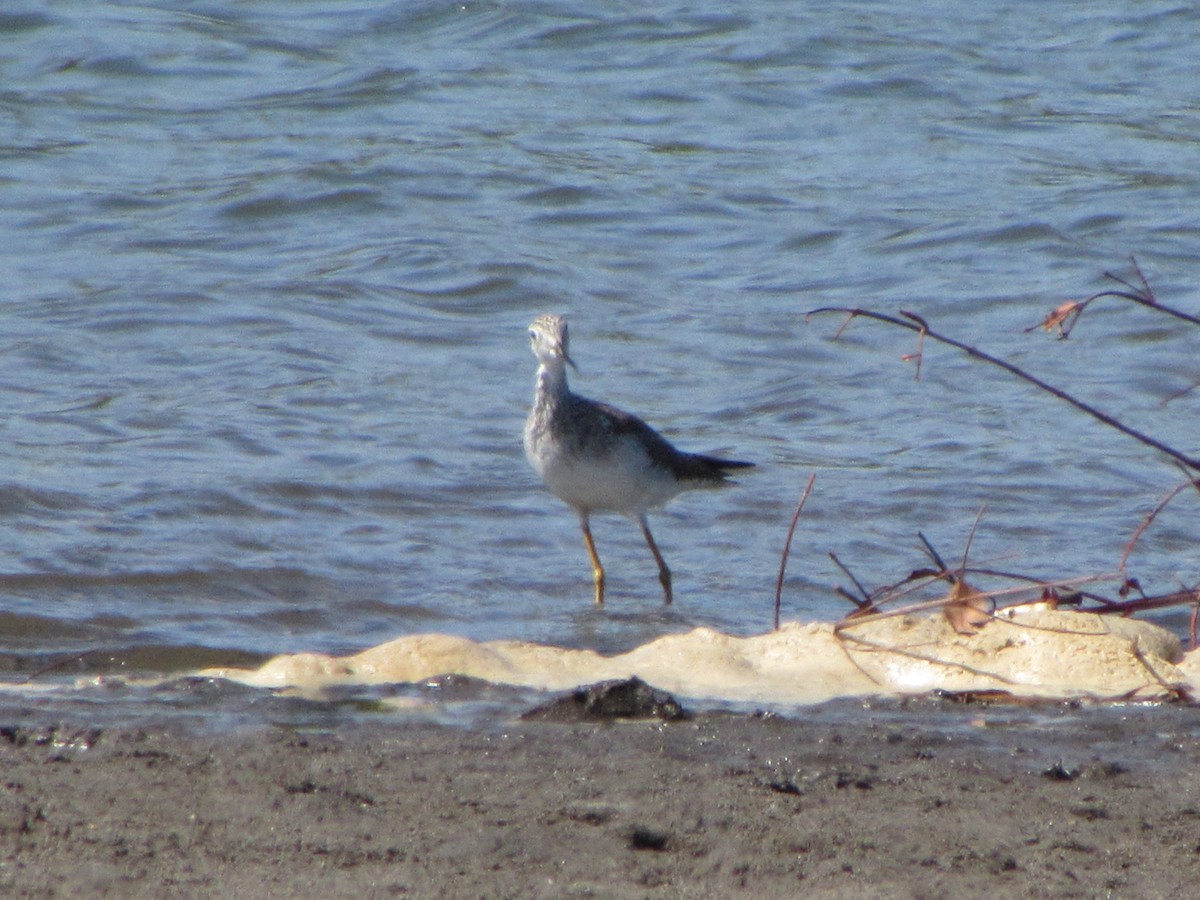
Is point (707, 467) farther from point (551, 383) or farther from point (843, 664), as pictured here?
point (843, 664)

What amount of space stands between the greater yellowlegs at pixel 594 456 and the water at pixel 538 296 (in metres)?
0.25

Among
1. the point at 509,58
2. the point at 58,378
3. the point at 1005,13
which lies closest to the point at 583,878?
the point at 58,378

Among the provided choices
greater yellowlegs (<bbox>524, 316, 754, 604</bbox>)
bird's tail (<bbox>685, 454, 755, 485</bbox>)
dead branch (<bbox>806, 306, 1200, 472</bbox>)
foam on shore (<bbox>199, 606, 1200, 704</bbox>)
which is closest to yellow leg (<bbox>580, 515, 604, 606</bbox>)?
greater yellowlegs (<bbox>524, 316, 754, 604</bbox>)

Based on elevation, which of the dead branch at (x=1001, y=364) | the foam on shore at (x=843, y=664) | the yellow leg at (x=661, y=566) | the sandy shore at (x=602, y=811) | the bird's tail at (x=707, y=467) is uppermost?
the dead branch at (x=1001, y=364)

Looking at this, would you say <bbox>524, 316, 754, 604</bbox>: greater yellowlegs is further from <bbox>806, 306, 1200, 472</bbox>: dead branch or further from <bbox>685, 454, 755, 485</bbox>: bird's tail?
<bbox>806, 306, 1200, 472</bbox>: dead branch

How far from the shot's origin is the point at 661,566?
6766 millimetres

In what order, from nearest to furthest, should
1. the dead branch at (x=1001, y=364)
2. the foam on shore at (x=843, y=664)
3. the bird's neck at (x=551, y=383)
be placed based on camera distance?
the dead branch at (x=1001, y=364) < the foam on shore at (x=843, y=664) < the bird's neck at (x=551, y=383)

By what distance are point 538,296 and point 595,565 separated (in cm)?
364

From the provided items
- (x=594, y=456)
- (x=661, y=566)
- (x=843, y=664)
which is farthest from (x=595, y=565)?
(x=843, y=664)

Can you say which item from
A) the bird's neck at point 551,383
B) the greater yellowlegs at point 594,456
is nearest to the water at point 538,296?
the greater yellowlegs at point 594,456

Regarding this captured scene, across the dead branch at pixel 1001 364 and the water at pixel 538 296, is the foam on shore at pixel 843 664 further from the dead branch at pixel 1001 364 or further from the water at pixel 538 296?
the water at pixel 538 296

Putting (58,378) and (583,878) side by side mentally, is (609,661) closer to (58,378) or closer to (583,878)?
(583,878)

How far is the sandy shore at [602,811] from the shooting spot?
2.97 metres

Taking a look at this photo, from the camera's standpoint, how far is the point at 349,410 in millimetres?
7988
